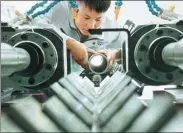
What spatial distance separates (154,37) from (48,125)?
2.59 ft

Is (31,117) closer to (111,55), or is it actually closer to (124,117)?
(124,117)

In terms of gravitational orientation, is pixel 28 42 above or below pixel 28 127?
below

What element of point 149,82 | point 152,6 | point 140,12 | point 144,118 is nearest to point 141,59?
point 149,82

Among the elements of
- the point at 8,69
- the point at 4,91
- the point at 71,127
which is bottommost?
the point at 4,91

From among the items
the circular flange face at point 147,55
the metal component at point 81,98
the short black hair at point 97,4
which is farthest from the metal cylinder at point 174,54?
the short black hair at point 97,4

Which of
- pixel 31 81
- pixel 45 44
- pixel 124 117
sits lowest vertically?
pixel 31 81

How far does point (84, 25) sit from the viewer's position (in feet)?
5.57

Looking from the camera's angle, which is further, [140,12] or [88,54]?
[140,12]

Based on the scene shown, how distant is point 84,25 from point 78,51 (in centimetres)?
52

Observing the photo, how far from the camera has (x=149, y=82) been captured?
108 cm

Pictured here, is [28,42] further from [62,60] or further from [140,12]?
[140,12]

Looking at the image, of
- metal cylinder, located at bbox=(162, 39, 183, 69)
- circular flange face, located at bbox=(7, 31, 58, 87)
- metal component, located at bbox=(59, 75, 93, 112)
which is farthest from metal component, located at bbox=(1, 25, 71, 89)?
metal component, located at bbox=(59, 75, 93, 112)

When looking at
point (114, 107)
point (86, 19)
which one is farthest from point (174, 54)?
point (86, 19)

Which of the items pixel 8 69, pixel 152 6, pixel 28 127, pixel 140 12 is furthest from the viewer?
pixel 140 12
